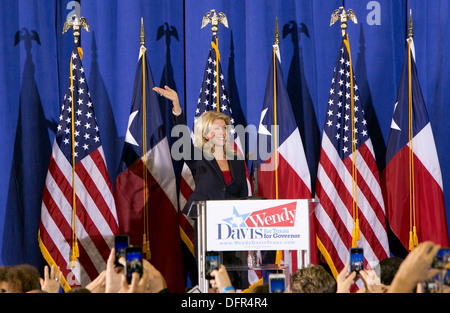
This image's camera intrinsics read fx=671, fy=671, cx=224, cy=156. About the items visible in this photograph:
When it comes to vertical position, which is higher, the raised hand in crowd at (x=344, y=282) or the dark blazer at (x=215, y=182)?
the dark blazer at (x=215, y=182)

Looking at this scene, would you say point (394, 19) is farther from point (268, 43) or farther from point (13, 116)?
point (13, 116)

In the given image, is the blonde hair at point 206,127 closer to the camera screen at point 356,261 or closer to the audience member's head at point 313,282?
the audience member's head at point 313,282

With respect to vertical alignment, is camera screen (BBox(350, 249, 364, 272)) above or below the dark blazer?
below

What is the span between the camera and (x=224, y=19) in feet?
21.6

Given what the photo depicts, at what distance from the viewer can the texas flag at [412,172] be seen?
6277 mm

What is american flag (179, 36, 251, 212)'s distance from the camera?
6.44m

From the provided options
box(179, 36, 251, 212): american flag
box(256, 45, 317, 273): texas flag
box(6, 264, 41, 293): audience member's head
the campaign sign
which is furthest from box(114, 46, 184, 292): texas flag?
box(6, 264, 41, 293): audience member's head

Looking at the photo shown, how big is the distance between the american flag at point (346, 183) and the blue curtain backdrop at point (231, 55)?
1.41 feet

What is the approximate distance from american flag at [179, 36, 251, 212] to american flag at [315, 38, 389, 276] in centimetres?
91

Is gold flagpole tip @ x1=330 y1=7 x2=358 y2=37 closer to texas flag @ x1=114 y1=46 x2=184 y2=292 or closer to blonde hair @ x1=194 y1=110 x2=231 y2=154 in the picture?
blonde hair @ x1=194 y1=110 x2=231 y2=154

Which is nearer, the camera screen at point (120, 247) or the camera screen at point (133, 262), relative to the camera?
the camera screen at point (133, 262)

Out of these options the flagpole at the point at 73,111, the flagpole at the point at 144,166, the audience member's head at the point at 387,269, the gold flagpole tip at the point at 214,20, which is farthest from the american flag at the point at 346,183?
the audience member's head at the point at 387,269

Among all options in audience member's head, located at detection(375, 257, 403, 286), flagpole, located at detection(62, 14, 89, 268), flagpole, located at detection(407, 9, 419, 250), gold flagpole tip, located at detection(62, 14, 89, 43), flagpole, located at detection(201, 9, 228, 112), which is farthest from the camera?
flagpole, located at detection(201, 9, 228, 112)
